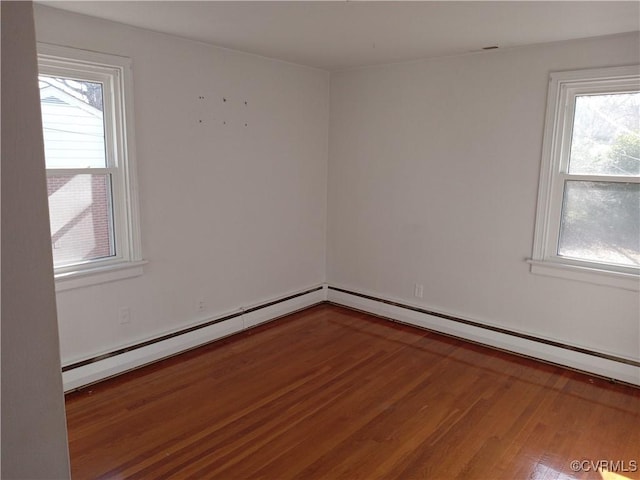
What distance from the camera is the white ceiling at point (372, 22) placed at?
8.17ft

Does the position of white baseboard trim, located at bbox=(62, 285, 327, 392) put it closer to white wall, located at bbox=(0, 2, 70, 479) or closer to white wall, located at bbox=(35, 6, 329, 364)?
white wall, located at bbox=(35, 6, 329, 364)

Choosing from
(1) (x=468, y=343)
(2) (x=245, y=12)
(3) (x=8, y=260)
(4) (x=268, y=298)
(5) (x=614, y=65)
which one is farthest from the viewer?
(4) (x=268, y=298)

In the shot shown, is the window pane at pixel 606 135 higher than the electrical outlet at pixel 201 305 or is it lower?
higher

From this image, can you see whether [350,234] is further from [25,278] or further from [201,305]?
[25,278]

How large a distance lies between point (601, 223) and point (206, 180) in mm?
2868

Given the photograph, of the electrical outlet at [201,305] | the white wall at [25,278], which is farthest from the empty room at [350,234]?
the white wall at [25,278]

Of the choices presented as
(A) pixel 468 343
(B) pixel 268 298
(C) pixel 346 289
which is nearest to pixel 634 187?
(A) pixel 468 343

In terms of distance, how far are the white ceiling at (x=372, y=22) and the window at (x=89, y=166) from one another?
1.15 feet

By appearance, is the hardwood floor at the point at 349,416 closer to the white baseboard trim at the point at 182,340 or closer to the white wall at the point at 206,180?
the white baseboard trim at the point at 182,340

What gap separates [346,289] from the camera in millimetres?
4773

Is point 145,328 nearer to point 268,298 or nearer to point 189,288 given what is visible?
point 189,288

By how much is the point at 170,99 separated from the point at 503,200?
257cm

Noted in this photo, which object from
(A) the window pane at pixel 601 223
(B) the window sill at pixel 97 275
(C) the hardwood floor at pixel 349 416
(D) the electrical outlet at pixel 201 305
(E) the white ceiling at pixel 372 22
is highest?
(E) the white ceiling at pixel 372 22

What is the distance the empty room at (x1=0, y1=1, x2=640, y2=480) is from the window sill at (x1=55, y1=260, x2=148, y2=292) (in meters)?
0.02
